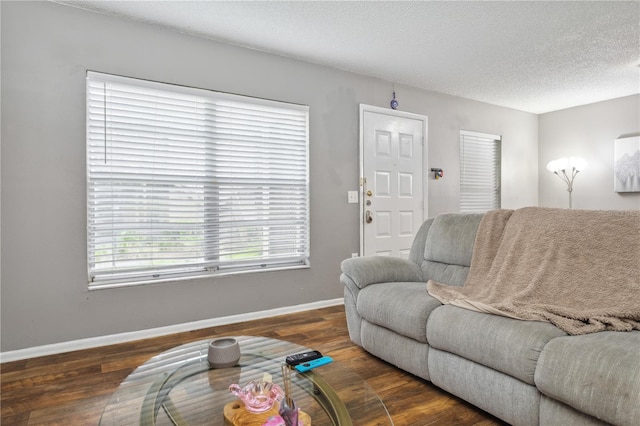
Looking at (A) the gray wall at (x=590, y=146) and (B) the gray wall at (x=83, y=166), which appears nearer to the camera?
(B) the gray wall at (x=83, y=166)

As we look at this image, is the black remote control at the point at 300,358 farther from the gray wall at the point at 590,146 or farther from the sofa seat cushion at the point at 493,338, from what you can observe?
the gray wall at the point at 590,146

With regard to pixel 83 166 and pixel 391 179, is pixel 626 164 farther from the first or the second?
pixel 83 166

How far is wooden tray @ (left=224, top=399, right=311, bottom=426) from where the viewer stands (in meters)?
1.13

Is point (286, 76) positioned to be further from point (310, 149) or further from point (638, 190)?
point (638, 190)

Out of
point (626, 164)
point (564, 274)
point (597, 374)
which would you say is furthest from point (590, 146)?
point (597, 374)

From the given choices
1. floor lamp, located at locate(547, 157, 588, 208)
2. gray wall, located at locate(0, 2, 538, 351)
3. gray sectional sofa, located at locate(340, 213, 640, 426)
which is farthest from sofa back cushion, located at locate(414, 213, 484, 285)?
floor lamp, located at locate(547, 157, 588, 208)

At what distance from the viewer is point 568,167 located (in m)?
5.17

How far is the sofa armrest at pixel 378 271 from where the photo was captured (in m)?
2.50

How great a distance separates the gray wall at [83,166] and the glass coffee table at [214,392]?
1.53 m

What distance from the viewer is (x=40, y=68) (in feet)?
8.39

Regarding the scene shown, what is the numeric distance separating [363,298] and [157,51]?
2.43 meters

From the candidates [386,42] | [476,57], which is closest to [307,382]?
[386,42]

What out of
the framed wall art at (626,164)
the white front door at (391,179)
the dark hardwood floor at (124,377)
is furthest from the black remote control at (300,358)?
the framed wall art at (626,164)

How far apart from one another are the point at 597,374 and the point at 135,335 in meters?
2.84
